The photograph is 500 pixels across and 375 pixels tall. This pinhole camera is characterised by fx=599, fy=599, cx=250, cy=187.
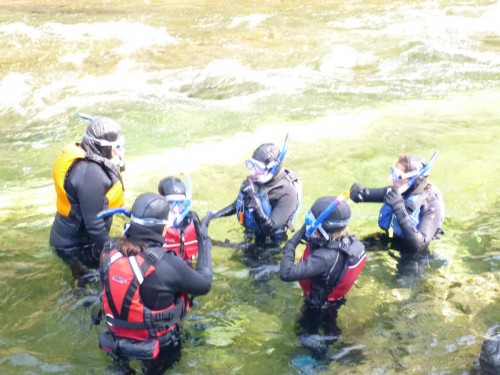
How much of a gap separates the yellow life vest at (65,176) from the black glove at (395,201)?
7.84 feet

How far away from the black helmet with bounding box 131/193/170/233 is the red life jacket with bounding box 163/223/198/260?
3.74 feet

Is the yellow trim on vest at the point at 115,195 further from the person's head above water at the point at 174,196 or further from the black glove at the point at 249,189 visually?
the black glove at the point at 249,189

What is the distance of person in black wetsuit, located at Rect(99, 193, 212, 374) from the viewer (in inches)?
157

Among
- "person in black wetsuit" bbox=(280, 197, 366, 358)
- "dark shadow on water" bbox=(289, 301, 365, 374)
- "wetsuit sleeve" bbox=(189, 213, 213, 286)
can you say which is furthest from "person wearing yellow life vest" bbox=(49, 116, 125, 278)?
"dark shadow on water" bbox=(289, 301, 365, 374)

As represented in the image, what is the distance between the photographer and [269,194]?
575 cm

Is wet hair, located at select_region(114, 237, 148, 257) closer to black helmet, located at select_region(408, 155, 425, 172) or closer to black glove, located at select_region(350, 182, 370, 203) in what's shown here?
black glove, located at select_region(350, 182, 370, 203)

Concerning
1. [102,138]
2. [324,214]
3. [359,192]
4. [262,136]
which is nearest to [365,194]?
[359,192]

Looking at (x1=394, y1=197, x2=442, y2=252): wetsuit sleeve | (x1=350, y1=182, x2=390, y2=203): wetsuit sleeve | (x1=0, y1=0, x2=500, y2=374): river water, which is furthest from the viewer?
(x1=350, y1=182, x2=390, y2=203): wetsuit sleeve

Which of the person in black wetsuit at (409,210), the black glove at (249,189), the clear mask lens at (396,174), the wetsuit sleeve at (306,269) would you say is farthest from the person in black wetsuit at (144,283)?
the clear mask lens at (396,174)

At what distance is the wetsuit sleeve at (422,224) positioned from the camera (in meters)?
5.32

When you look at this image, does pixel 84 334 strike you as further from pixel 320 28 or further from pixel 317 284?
pixel 320 28

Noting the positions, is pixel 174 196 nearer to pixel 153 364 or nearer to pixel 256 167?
pixel 256 167

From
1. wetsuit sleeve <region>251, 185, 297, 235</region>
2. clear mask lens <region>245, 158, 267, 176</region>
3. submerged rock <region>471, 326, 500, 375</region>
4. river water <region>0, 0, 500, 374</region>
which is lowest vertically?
river water <region>0, 0, 500, 374</region>

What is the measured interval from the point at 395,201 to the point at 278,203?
1.10 metres
